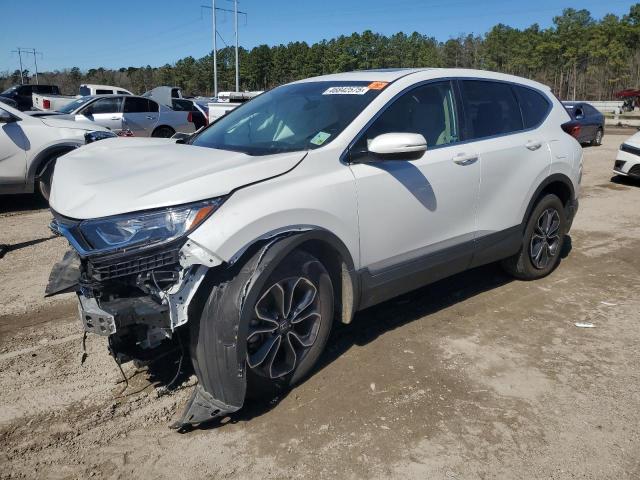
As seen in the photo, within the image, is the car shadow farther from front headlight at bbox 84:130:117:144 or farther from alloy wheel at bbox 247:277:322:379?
alloy wheel at bbox 247:277:322:379

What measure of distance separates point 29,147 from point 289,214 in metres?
6.29

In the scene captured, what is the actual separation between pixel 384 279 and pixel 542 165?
2115 mm

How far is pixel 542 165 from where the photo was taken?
4.79 m

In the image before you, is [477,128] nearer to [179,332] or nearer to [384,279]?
[384,279]

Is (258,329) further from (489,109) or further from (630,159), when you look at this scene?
(630,159)

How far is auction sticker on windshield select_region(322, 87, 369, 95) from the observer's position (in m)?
3.75

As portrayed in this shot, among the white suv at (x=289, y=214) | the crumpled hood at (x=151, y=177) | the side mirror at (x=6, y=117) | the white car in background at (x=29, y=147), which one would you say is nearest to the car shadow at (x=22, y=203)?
the white car in background at (x=29, y=147)

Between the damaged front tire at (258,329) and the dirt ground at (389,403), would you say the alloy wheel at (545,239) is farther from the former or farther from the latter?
the damaged front tire at (258,329)

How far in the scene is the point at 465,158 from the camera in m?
4.08

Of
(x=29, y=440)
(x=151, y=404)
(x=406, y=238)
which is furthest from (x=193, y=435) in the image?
(x=406, y=238)

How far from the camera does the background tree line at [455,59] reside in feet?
183

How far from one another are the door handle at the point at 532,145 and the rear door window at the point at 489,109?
5.8 inches

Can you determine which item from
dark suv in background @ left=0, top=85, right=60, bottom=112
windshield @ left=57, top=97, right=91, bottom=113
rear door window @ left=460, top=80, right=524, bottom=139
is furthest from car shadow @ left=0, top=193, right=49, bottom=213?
dark suv in background @ left=0, top=85, right=60, bottom=112

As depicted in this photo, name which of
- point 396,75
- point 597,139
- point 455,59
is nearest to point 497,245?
point 396,75
